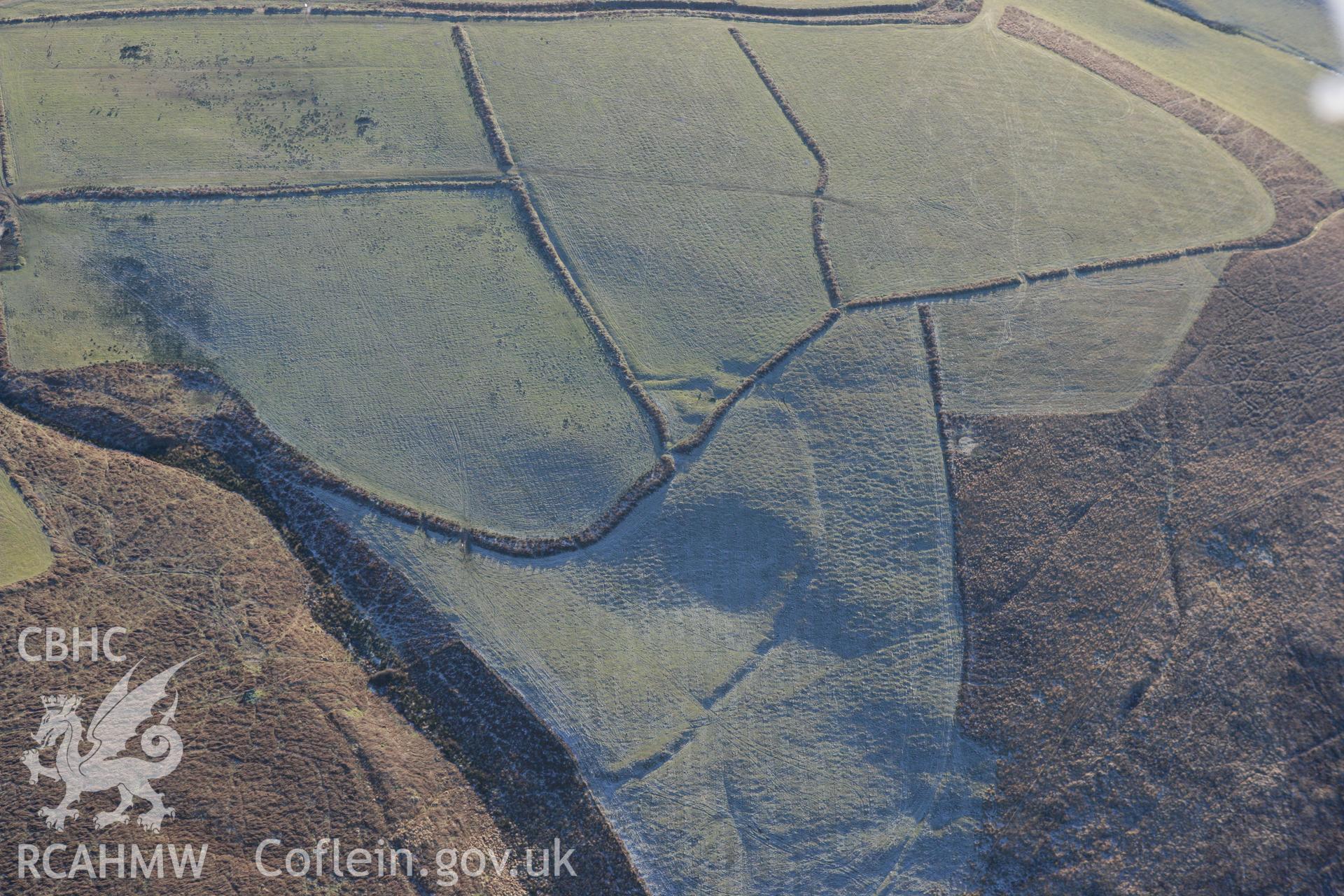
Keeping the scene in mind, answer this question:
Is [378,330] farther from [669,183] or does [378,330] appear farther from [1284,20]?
[1284,20]

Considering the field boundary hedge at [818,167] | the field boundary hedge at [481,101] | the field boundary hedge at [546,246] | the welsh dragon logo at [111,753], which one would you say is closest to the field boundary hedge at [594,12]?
the field boundary hedge at [481,101]

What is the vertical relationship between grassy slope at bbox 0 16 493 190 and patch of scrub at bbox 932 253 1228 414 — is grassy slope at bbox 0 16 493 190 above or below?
above

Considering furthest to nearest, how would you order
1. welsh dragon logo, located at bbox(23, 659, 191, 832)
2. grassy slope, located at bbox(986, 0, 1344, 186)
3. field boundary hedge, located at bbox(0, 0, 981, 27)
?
grassy slope, located at bbox(986, 0, 1344, 186)
field boundary hedge, located at bbox(0, 0, 981, 27)
welsh dragon logo, located at bbox(23, 659, 191, 832)

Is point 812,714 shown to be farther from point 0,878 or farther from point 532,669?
point 0,878

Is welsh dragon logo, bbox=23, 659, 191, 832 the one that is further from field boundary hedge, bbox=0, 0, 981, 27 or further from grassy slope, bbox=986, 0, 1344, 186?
grassy slope, bbox=986, 0, 1344, 186

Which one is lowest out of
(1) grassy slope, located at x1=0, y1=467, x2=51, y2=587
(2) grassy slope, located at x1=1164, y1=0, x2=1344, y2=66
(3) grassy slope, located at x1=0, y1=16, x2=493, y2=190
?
(1) grassy slope, located at x1=0, y1=467, x2=51, y2=587

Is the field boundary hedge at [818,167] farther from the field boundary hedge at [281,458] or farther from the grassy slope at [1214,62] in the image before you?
the grassy slope at [1214,62]

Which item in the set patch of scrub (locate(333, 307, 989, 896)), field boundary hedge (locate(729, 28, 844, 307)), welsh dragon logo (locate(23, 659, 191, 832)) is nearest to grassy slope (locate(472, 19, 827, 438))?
field boundary hedge (locate(729, 28, 844, 307))

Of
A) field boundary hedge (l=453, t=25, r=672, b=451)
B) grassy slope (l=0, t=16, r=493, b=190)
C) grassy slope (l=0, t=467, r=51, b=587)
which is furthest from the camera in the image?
grassy slope (l=0, t=16, r=493, b=190)
